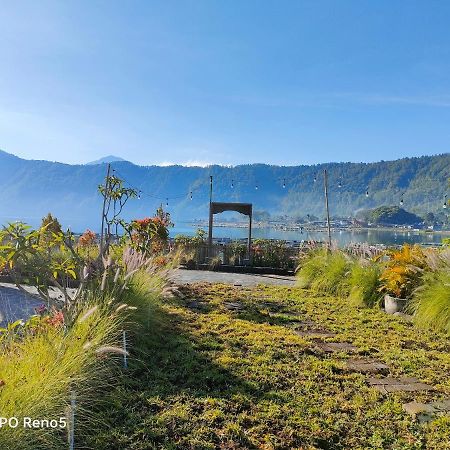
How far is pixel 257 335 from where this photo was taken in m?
4.91

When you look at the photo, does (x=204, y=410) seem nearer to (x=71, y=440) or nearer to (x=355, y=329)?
(x=71, y=440)

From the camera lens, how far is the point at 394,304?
671 cm

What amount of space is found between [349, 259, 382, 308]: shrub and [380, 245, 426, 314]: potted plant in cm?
30

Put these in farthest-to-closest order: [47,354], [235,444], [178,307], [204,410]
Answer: [178,307] → [204,410] → [47,354] → [235,444]

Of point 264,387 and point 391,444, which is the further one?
point 264,387

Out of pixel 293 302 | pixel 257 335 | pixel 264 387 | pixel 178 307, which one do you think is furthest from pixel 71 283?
pixel 264 387

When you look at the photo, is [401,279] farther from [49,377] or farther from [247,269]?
[247,269]

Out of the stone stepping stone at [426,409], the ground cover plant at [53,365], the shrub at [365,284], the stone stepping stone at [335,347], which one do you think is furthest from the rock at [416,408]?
the shrub at [365,284]

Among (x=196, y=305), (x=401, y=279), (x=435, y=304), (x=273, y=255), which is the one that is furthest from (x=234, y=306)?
(x=273, y=255)

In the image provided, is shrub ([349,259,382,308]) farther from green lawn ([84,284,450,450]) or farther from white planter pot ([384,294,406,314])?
green lawn ([84,284,450,450])

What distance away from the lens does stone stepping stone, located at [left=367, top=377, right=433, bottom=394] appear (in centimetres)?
341

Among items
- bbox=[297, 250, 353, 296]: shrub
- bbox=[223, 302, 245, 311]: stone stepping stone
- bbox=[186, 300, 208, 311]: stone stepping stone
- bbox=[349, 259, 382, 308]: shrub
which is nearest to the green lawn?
bbox=[186, 300, 208, 311]: stone stepping stone

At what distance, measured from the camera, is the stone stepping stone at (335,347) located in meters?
4.53

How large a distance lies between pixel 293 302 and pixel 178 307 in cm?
220
